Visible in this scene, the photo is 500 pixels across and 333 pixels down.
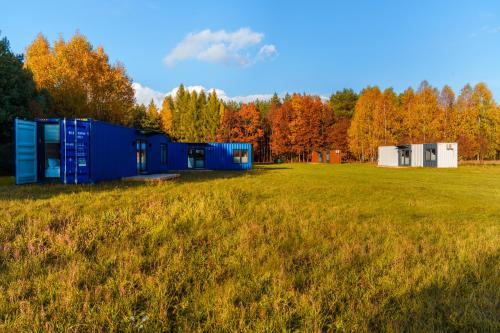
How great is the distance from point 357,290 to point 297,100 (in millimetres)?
54021

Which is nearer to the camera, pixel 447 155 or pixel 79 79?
pixel 79 79

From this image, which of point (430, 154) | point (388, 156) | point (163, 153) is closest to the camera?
point (163, 153)

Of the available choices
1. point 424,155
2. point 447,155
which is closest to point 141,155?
point 424,155

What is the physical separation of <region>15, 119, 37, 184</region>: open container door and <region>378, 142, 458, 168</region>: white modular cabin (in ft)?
115

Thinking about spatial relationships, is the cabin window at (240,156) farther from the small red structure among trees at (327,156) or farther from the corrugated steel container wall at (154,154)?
the small red structure among trees at (327,156)

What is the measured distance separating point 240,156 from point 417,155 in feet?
68.0

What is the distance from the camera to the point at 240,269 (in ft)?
13.8

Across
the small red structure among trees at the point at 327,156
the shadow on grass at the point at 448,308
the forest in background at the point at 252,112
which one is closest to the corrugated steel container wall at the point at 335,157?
the small red structure among trees at the point at 327,156

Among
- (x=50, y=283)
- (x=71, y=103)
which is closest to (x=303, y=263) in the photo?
(x=50, y=283)

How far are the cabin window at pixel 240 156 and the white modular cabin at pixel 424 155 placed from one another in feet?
65.8

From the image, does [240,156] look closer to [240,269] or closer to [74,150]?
[74,150]

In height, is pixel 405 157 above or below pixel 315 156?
below

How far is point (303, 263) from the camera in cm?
445

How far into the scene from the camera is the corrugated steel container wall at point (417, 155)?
113 feet
